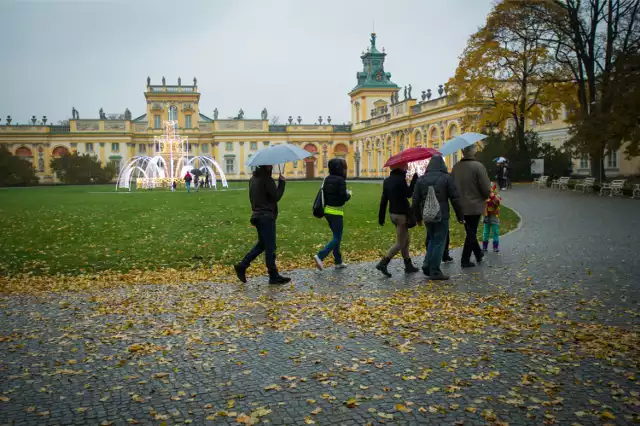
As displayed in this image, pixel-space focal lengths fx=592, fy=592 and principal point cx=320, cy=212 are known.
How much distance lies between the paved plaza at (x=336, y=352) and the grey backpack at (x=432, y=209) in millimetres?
1058

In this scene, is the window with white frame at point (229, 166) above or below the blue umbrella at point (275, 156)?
above

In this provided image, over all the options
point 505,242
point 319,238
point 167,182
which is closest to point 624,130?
point 505,242

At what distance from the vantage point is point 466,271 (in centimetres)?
1055

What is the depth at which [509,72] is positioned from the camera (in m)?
41.1

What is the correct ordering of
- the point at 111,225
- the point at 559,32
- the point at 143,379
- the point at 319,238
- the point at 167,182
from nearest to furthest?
the point at 143,379 < the point at 319,238 < the point at 111,225 < the point at 559,32 < the point at 167,182

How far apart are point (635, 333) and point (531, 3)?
33.0m

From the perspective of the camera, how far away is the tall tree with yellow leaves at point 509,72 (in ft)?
124

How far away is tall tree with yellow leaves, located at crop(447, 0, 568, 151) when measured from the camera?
37.7m

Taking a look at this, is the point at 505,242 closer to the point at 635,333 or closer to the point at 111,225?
the point at 635,333

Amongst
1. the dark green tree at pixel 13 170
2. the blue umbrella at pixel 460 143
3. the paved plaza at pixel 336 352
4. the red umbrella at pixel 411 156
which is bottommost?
the paved plaza at pixel 336 352

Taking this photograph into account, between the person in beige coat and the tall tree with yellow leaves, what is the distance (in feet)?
93.5

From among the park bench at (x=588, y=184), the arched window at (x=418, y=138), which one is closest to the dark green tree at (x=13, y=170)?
the arched window at (x=418, y=138)

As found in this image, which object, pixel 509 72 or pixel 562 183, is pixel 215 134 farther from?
pixel 562 183

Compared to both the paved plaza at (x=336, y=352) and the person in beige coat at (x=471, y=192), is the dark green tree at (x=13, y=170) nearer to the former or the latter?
the paved plaza at (x=336, y=352)
